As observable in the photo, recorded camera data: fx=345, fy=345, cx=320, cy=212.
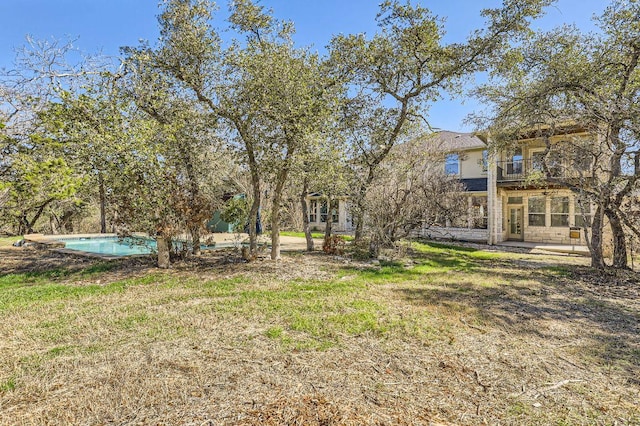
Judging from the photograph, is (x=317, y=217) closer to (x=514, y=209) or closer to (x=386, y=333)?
(x=514, y=209)

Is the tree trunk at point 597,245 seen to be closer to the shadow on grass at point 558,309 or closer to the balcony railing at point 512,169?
the shadow on grass at point 558,309

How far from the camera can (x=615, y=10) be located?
30.8 ft

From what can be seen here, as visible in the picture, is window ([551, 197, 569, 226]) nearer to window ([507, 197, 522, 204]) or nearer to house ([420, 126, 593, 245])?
house ([420, 126, 593, 245])

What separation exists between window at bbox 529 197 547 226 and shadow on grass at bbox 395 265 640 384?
11150 millimetres

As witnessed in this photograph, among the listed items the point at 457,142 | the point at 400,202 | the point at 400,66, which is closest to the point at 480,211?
the point at 457,142

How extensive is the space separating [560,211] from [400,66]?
42.8ft

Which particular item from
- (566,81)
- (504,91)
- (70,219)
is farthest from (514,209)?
(70,219)

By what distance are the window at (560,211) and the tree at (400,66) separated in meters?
10.4

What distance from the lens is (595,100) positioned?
9.41 m

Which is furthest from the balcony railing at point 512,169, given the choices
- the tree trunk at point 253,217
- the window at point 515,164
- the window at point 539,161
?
the tree trunk at point 253,217

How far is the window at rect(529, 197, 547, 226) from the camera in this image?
1892 centimetres

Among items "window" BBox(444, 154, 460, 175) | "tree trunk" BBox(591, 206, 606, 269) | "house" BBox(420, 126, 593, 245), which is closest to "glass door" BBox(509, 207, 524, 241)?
"house" BBox(420, 126, 593, 245)

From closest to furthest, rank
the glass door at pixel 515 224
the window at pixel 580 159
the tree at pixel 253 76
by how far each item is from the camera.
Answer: the tree at pixel 253 76
the window at pixel 580 159
the glass door at pixel 515 224

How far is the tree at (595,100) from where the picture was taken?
927 centimetres
